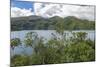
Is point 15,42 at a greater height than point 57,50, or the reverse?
point 15,42

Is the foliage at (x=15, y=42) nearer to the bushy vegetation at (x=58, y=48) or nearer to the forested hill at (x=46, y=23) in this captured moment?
the bushy vegetation at (x=58, y=48)

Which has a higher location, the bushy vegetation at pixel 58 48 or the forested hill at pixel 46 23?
the forested hill at pixel 46 23

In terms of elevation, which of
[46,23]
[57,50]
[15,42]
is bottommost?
[57,50]

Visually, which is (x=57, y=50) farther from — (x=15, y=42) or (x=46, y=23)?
(x=15, y=42)

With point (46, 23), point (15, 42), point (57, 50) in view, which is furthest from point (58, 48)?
point (15, 42)

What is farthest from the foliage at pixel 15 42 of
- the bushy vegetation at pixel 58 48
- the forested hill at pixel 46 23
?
the forested hill at pixel 46 23

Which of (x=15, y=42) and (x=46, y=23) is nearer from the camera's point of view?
(x=15, y=42)

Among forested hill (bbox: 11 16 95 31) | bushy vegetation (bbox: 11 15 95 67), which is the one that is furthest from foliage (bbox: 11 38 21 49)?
forested hill (bbox: 11 16 95 31)
